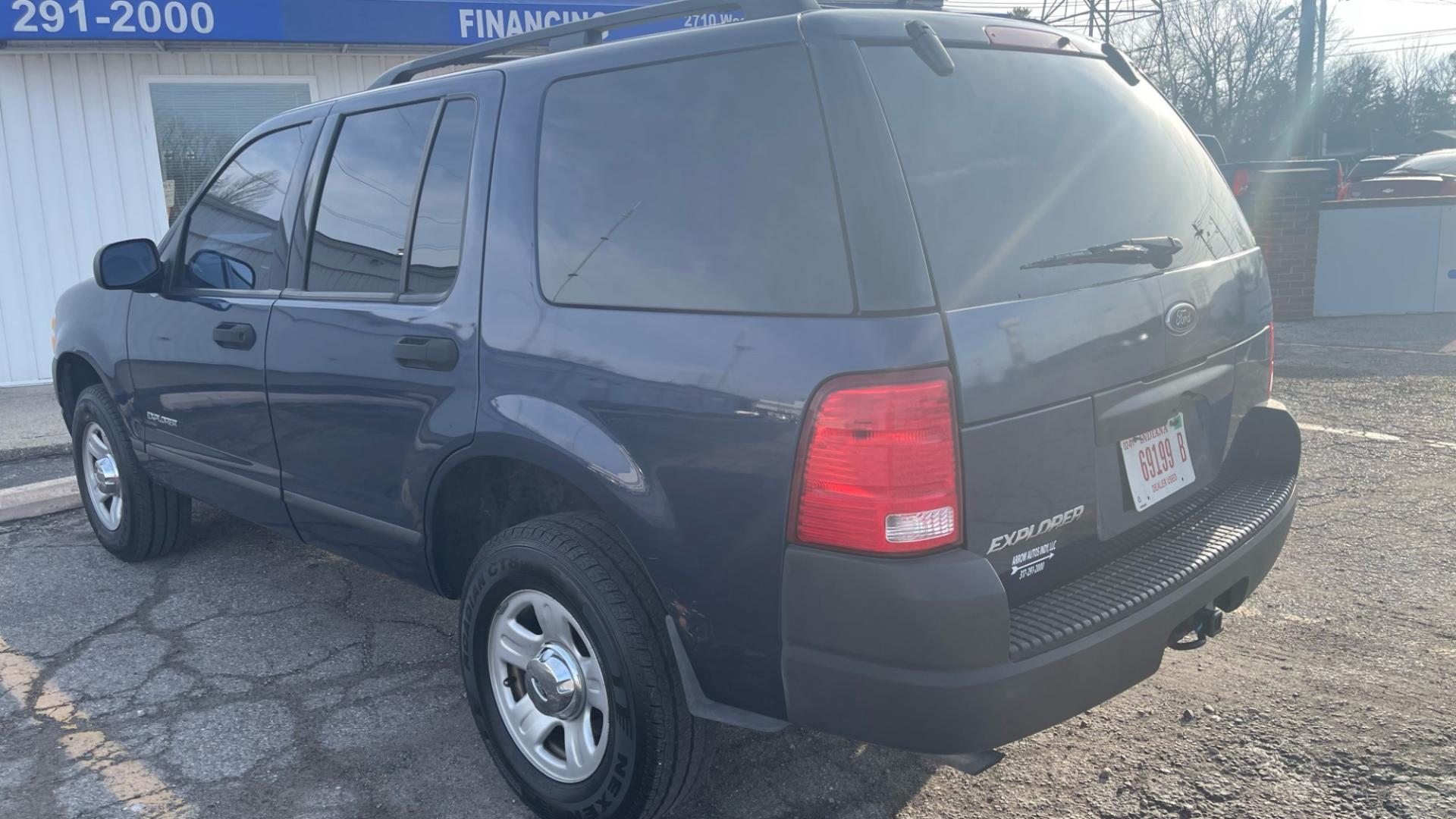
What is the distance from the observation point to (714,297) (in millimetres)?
2381

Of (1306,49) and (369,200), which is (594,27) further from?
(1306,49)

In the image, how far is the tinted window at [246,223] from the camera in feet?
12.4

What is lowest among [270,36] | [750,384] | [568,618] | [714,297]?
[568,618]

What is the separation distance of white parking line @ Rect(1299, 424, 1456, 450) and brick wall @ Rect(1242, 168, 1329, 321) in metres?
4.57

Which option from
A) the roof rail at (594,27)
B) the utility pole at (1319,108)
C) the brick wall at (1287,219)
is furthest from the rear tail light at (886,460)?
the utility pole at (1319,108)

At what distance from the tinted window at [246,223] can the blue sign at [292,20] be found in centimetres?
463

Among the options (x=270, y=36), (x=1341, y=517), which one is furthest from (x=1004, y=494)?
(x=270, y=36)

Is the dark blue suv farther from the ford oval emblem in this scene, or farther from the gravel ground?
the gravel ground

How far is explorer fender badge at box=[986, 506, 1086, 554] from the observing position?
229cm

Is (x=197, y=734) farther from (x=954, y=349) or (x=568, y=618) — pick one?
(x=954, y=349)

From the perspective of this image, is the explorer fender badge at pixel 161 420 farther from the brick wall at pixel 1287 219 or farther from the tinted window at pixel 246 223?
the brick wall at pixel 1287 219

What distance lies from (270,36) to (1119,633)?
8.52 metres

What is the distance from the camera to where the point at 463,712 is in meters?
3.48

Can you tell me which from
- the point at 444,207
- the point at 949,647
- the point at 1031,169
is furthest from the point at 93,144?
the point at 949,647
